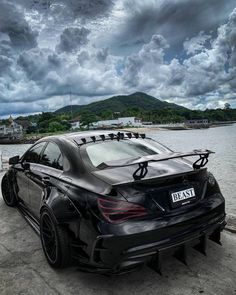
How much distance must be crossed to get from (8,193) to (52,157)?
257 centimetres

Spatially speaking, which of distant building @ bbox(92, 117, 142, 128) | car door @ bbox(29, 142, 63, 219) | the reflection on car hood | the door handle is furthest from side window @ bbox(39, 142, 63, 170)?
distant building @ bbox(92, 117, 142, 128)

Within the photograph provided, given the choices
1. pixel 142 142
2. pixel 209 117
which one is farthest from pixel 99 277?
pixel 209 117

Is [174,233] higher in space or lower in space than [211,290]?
higher

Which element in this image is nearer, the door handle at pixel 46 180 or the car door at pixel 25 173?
the door handle at pixel 46 180

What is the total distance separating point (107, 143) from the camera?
3.81 m

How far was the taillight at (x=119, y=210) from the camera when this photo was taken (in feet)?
8.70

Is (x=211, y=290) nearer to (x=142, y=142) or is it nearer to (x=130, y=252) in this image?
(x=130, y=252)

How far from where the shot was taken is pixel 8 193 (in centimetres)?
602

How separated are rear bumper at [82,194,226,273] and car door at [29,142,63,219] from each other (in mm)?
1119

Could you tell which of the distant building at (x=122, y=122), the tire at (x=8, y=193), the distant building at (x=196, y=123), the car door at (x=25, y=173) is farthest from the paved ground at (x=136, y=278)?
the distant building at (x=196, y=123)

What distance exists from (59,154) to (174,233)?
170 centimetres

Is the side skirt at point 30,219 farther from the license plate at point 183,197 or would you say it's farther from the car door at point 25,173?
the license plate at point 183,197

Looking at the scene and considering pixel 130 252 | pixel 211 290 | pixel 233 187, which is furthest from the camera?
pixel 233 187

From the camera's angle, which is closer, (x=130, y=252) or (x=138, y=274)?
(x=130, y=252)
